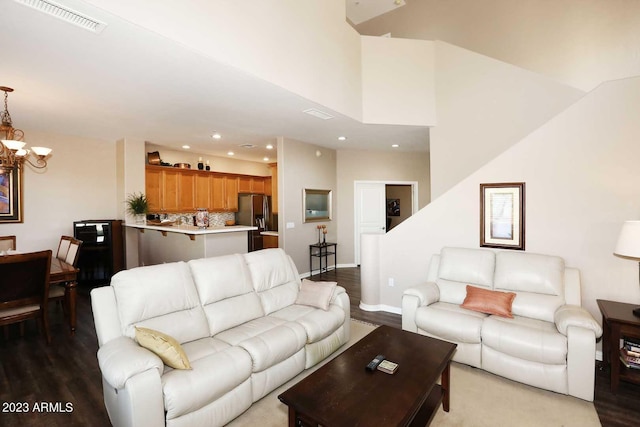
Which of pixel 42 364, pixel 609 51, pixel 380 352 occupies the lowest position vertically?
pixel 42 364

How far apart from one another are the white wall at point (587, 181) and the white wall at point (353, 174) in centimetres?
385

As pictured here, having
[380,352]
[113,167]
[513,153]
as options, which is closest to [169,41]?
[380,352]

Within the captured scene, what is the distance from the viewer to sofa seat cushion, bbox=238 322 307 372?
86.0 inches

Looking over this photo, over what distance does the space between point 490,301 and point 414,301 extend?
718 mm

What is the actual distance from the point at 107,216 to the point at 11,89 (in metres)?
3.17

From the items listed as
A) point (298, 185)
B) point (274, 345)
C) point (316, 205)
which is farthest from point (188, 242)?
point (274, 345)

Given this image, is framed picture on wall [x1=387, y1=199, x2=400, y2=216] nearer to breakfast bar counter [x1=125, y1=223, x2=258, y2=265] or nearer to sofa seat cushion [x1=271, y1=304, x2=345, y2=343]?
breakfast bar counter [x1=125, y1=223, x2=258, y2=265]

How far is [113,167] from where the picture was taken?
6125 millimetres

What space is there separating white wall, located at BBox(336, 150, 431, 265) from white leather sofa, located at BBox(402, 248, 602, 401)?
3.66 meters

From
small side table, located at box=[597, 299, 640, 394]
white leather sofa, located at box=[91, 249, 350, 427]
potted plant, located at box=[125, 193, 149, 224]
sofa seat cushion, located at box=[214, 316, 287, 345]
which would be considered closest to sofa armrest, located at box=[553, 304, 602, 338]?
small side table, located at box=[597, 299, 640, 394]

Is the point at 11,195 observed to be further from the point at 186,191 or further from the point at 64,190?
the point at 186,191

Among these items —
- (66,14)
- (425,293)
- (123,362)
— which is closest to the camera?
(123,362)

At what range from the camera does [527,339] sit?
2428mm

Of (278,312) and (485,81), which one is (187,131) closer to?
(278,312)
